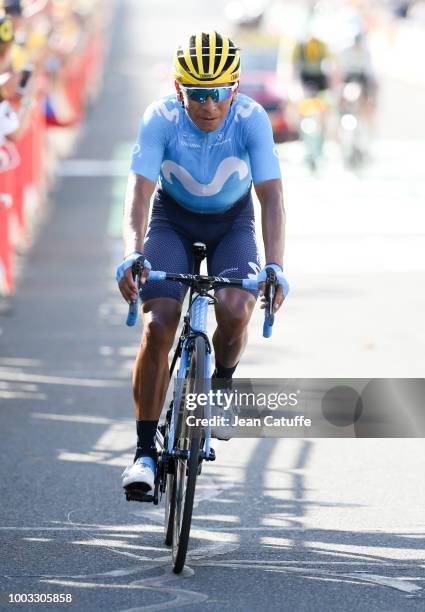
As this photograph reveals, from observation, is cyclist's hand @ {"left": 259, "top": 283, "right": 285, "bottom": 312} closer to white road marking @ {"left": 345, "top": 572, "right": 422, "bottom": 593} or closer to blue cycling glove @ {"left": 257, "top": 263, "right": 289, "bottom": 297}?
blue cycling glove @ {"left": 257, "top": 263, "right": 289, "bottom": 297}

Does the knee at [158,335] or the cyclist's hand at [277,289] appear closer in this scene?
the cyclist's hand at [277,289]

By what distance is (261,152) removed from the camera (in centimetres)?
691

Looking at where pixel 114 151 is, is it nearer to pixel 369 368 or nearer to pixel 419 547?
pixel 369 368

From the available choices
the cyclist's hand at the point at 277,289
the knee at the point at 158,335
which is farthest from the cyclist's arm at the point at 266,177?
the knee at the point at 158,335

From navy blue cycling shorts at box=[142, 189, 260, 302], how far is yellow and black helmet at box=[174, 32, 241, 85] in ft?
2.29

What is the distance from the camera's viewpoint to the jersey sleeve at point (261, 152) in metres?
6.89

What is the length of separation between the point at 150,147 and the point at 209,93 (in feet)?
1.18

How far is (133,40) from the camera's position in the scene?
56.1 metres

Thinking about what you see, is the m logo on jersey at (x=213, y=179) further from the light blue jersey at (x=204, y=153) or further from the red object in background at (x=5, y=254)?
the red object in background at (x=5, y=254)

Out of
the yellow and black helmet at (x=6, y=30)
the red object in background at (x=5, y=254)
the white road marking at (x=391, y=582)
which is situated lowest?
the white road marking at (x=391, y=582)

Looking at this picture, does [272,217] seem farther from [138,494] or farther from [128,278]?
[138,494]

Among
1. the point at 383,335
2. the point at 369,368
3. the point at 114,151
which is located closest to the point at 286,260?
the point at 383,335

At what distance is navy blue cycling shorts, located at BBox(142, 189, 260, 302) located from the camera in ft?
22.9

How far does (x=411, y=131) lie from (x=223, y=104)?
915 inches
